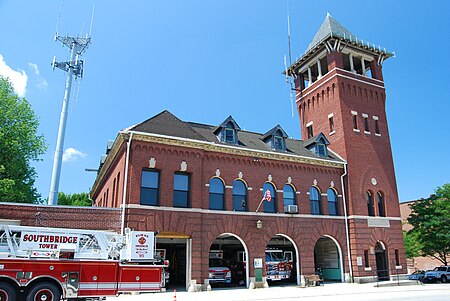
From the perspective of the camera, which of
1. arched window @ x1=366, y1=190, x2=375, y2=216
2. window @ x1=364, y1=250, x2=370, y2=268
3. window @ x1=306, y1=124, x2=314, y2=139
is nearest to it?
window @ x1=364, y1=250, x2=370, y2=268

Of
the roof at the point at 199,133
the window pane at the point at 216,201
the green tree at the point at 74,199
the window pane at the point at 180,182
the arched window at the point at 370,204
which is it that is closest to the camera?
the window pane at the point at 180,182

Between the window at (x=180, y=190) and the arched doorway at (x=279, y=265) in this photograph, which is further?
the arched doorway at (x=279, y=265)

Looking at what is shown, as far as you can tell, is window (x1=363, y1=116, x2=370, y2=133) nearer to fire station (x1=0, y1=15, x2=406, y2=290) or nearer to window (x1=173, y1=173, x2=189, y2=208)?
fire station (x1=0, y1=15, x2=406, y2=290)

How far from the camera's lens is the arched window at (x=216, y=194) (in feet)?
84.0

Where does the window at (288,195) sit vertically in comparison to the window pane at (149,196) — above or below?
above

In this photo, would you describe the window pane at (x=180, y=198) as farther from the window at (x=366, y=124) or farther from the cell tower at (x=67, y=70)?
the window at (x=366, y=124)

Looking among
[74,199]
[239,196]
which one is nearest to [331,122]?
[239,196]

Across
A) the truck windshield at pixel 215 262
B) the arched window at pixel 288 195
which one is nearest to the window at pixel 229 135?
the arched window at pixel 288 195

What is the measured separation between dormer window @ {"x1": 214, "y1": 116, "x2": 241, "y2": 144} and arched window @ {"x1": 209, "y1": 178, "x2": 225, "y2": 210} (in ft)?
10.9

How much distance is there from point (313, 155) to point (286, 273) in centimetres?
1002

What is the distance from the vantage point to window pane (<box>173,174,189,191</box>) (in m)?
24.4

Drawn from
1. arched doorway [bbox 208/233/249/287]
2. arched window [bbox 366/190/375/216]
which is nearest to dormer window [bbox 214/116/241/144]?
arched doorway [bbox 208/233/249/287]

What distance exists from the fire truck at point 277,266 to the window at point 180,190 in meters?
8.29

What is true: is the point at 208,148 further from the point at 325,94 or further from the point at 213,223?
the point at 325,94
